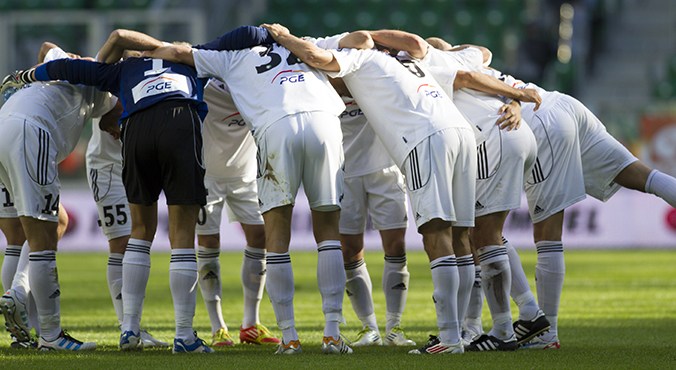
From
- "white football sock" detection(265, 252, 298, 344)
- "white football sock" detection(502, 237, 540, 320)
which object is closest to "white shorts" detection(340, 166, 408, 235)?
"white football sock" detection(502, 237, 540, 320)

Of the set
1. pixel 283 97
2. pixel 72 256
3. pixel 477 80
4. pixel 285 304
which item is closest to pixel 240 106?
pixel 283 97

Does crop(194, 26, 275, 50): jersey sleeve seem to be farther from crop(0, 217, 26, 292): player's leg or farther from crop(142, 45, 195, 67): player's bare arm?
crop(0, 217, 26, 292): player's leg

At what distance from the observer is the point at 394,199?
18.7ft

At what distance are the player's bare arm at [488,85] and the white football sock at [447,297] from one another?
1.27 m

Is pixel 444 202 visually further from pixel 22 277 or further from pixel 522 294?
pixel 22 277

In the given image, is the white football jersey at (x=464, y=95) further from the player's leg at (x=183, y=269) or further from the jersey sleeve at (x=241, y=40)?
the player's leg at (x=183, y=269)

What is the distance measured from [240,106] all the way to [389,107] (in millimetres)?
968

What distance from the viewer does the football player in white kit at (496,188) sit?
4.80m

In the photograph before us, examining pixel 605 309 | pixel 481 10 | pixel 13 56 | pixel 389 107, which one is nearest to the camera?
pixel 389 107

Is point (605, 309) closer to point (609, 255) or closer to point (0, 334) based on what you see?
point (0, 334)

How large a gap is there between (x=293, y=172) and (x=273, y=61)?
0.80 meters

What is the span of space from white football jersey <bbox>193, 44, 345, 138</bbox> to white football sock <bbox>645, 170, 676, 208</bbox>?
2.41 meters

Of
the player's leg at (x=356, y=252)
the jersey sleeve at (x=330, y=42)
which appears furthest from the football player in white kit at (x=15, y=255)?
the jersey sleeve at (x=330, y=42)

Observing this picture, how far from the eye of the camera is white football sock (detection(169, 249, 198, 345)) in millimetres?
4586
